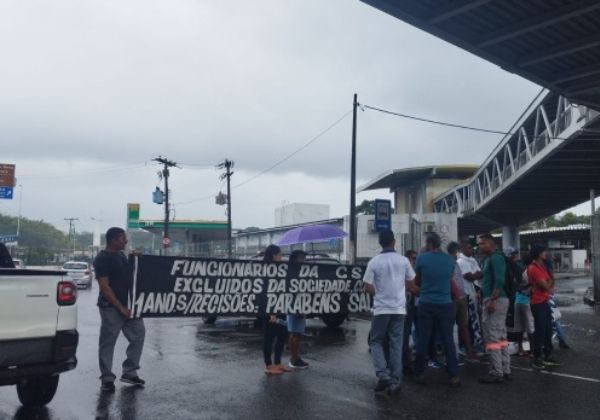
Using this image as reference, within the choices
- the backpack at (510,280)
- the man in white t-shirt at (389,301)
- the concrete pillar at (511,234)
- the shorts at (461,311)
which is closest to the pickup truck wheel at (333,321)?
the shorts at (461,311)

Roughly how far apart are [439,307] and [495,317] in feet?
2.65

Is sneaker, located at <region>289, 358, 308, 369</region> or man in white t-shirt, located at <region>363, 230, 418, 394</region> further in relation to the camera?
sneaker, located at <region>289, 358, 308, 369</region>

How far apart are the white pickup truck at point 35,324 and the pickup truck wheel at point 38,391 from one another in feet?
0.56

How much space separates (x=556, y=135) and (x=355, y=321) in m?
10.5

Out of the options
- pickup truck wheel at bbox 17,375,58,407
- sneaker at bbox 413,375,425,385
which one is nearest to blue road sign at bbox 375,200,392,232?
sneaker at bbox 413,375,425,385

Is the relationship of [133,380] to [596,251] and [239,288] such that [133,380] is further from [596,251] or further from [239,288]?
[596,251]

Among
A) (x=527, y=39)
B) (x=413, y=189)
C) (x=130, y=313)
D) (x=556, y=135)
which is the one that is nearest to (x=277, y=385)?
(x=130, y=313)

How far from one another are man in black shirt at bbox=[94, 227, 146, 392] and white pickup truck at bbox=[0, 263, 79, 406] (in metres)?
0.98

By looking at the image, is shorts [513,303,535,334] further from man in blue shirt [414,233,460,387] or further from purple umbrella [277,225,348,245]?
purple umbrella [277,225,348,245]

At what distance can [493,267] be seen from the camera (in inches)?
282

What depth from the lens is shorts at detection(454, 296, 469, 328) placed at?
8.38 metres

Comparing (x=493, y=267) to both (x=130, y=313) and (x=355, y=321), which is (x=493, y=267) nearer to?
(x=130, y=313)

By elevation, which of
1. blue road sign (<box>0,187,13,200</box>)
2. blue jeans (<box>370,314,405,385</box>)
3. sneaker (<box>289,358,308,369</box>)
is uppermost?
blue road sign (<box>0,187,13,200</box>)

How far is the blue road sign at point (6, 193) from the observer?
34125 millimetres
